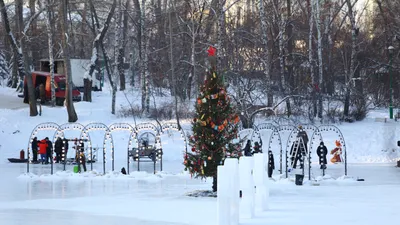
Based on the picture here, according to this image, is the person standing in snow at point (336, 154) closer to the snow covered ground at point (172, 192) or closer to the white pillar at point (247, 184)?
the snow covered ground at point (172, 192)

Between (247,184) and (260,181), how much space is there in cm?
217

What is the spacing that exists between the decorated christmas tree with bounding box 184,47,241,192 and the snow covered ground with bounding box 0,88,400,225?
1369 millimetres

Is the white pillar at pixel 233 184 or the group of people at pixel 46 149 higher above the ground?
the white pillar at pixel 233 184

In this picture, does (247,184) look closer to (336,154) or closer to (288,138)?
(288,138)

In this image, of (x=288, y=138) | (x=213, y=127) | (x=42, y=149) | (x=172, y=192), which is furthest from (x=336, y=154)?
(x=213, y=127)

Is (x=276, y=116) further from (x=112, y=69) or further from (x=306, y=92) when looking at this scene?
(x=112, y=69)

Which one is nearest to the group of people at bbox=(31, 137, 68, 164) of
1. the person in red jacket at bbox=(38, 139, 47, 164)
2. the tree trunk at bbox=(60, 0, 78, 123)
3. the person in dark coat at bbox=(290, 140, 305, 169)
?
the person in red jacket at bbox=(38, 139, 47, 164)

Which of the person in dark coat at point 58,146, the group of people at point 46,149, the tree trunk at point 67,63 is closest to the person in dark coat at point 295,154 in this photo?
the group of people at point 46,149

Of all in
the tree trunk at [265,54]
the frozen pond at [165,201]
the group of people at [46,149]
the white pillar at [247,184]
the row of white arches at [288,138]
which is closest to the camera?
the white pillar at [247,184]

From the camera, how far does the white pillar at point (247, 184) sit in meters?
17.4

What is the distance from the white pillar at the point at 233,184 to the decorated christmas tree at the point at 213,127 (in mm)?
9774

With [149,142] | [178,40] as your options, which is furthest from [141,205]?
[178,40]

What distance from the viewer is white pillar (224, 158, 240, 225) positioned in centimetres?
1454

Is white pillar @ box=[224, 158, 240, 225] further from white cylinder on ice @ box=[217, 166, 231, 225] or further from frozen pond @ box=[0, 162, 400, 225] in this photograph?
frozen pond @ box=[0, 162, 400, 225]
